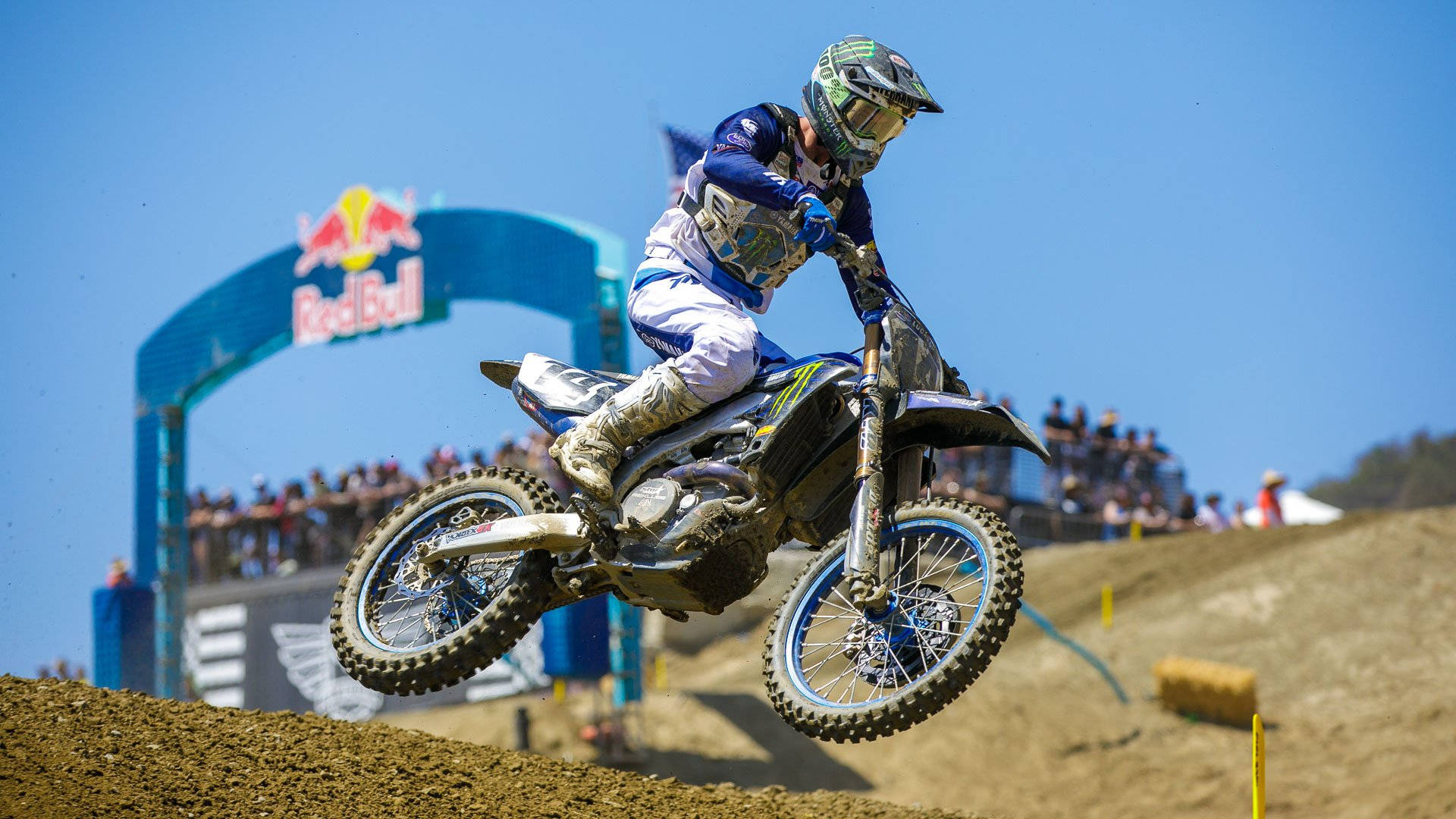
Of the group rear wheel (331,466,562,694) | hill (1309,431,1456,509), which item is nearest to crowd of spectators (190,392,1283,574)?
rear wheel (331,466,562,694)

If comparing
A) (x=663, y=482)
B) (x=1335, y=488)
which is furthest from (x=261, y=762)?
(x=1335, y=488)

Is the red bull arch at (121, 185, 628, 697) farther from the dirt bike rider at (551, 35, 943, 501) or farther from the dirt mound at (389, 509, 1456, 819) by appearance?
the dirt bike rider at (551, 35, 943, 501)

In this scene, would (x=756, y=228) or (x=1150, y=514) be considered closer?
(x=756, y=228)

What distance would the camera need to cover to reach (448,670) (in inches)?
307

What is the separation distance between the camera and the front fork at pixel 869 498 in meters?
6.97

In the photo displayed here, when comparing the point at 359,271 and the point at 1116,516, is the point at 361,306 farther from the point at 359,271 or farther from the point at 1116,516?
the point at 1116,516

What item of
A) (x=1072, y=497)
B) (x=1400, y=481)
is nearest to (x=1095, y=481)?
(x=1072, y=497)

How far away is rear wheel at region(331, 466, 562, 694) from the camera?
25.6 feet

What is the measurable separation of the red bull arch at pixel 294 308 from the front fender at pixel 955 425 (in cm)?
1774

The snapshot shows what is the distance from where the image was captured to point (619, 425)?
25.2ft

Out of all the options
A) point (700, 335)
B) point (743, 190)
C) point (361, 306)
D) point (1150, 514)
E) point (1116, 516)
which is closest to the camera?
point (743, 190)

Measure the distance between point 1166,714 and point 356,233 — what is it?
1574cm

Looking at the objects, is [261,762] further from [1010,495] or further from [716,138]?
[1010,495]

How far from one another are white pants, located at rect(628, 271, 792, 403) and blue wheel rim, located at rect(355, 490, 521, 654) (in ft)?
3.83
